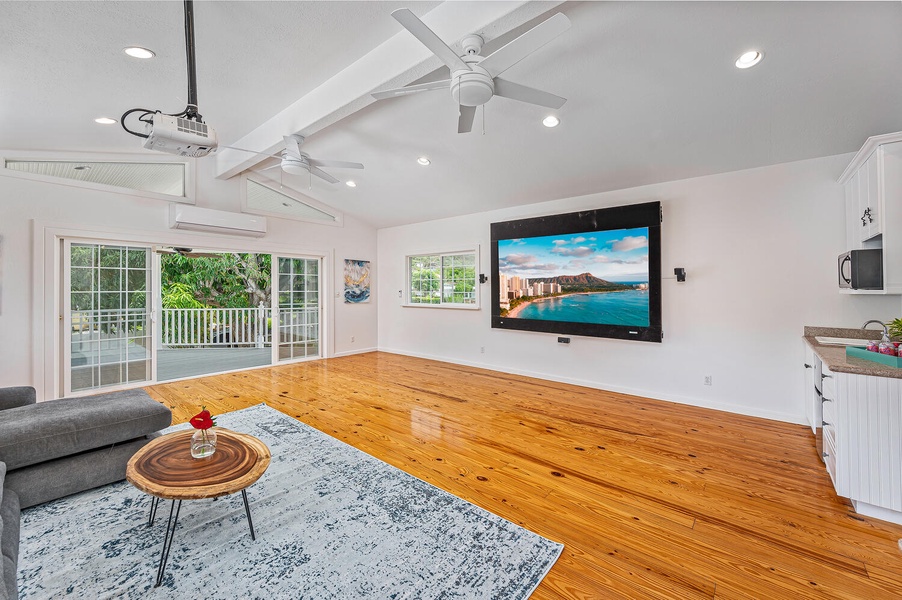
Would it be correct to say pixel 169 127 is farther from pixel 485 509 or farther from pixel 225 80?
pixel 485 509

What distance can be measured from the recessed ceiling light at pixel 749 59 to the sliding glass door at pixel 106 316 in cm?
657

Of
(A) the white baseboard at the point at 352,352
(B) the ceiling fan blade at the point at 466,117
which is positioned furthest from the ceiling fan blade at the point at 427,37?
(A) the white baseboard at the point at 352,352

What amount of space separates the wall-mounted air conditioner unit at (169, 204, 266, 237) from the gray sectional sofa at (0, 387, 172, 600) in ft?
8.97

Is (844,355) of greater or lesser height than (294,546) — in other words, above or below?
above

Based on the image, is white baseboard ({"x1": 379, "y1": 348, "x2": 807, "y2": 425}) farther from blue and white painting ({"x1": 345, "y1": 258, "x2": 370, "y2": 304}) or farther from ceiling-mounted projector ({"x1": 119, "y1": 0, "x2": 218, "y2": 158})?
ceiling-mounted projector ({"x1": 119, "y1": 0, "x2": 218, "y2": 158})

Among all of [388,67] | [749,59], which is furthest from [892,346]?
[388,67]

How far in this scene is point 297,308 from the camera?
262 inches

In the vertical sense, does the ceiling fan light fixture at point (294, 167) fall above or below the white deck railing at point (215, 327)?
above

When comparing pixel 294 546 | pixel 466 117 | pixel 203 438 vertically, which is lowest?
pixel 294 546

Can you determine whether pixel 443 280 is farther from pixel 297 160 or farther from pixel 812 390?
pixel 812 390

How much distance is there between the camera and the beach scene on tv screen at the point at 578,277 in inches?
176

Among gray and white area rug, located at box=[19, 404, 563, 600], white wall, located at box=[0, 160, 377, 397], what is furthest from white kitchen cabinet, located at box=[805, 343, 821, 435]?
white wall, located at box=[0, 160, 377, 397]

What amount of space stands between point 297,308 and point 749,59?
6486 mm

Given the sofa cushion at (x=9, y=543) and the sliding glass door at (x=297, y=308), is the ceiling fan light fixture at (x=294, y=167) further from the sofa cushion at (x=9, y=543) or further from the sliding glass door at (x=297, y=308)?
the sofa cushion at (x=9, y=543)
